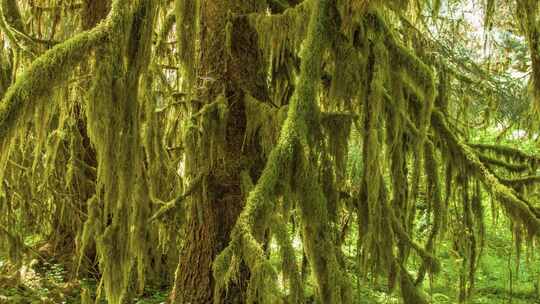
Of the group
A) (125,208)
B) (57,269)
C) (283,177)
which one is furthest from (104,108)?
(57,269)

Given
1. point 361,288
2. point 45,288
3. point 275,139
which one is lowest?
point 361,288

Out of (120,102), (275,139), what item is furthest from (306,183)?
(275,139)

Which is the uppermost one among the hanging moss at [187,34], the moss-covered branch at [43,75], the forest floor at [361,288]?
the hanging moss at [187,34]

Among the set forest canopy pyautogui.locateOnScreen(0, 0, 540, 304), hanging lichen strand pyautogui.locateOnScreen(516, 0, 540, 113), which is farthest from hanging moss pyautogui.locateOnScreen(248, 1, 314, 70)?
hanging lichen strand pyautogui.locateOnScreen(516, 0, 540, 113)

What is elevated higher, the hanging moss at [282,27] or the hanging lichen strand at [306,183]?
the hanging moss at [282,27]

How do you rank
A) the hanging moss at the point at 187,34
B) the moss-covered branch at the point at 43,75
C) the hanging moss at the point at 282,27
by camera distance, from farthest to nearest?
the hanging moss at the point at 282,27 < the hanging moss at the point at 187,34 < the moss-covered branch at the point at 43,75

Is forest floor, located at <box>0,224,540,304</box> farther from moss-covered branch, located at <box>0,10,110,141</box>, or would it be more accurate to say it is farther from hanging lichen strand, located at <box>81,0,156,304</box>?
moss-covered branch, located at <box>0,10,110,141</box>

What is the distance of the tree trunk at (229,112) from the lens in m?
3.69

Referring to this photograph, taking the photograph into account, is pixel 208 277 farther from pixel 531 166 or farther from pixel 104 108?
pixel 531 166

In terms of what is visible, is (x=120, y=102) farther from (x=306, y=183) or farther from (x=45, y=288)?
(x=45, y=288)

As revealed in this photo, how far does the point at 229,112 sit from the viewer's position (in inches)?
145

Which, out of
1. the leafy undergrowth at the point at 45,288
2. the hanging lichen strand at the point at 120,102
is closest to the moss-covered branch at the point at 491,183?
the hanging lichen strand at the point at 120,102

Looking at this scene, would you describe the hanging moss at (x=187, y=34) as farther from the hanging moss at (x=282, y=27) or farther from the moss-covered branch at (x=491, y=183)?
the moss-covered branch at (x=491, y=183)

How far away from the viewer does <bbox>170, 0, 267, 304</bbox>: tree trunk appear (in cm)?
369
